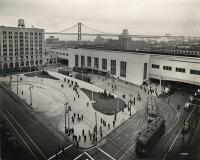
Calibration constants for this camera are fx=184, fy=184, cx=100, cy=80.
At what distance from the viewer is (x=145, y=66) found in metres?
42.2

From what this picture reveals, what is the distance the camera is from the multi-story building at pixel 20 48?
57250mm

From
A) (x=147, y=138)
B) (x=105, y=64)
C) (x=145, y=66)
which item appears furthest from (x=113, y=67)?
(x=147, y=138)

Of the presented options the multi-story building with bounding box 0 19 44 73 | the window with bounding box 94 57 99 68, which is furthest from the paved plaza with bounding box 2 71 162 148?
the multi-story building with bounding box 0 19 44 73

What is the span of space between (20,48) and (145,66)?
139 ft

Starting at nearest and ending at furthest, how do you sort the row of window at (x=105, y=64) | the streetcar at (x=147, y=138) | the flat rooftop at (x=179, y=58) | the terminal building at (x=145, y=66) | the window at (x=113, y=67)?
the streetcar at (x=147, y=138)
the flat rooftop at (x=179, y=58)
the terminal building at (x=145, y=66)
the row of window at (x=105, y=64)
the window at (x=113, y=67)

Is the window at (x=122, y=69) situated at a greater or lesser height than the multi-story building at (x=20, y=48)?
lesser

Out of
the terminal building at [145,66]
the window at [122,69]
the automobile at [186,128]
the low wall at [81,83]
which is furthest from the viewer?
the window at [122,69]

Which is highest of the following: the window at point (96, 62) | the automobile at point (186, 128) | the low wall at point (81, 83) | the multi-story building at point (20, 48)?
the multi-story building at point (20, 48)

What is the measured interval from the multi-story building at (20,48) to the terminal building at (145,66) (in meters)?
25.1

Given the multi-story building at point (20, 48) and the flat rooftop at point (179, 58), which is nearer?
the flat rooftop at point (179, 58)

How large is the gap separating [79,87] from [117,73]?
34.6 feet

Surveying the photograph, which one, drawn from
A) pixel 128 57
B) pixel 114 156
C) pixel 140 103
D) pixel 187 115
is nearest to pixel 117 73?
pixel 128 57

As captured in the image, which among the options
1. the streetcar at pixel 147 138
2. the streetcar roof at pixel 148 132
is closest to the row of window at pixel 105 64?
the streetcar roof at pixel 148 132

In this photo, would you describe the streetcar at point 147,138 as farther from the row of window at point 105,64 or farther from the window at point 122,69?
the row of window at point 105,64
